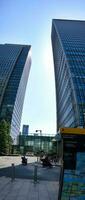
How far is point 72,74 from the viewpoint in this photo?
9369 cm

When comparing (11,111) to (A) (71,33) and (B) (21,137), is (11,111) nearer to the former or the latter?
(B) (21,137)

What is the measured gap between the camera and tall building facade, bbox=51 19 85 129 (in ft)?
267

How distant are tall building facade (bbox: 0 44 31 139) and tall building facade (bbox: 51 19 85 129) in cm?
2516

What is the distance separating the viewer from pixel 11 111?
417 feet

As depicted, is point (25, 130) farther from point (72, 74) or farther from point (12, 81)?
point (12, 81)

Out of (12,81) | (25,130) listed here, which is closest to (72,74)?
(25,130)

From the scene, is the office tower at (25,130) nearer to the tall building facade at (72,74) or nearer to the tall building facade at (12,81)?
the tall building facade at (12,81)

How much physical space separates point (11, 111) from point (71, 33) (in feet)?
194

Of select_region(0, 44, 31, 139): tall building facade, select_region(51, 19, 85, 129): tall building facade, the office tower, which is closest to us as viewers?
select_region(51, 19, 85, 129): tall building facade

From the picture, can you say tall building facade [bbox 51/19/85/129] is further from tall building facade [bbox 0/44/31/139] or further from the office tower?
tall building facade [bbox 0/44/31/139]

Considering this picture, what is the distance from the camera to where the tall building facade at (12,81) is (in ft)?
422

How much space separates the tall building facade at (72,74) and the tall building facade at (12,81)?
25.2 metres

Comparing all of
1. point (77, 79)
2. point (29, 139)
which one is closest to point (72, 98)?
point (77, 79)

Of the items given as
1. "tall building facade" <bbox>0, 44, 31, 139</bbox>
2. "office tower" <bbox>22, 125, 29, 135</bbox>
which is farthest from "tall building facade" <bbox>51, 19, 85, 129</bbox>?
"tall building facade" <bbox>0, 44, 31, 139</bbox>
